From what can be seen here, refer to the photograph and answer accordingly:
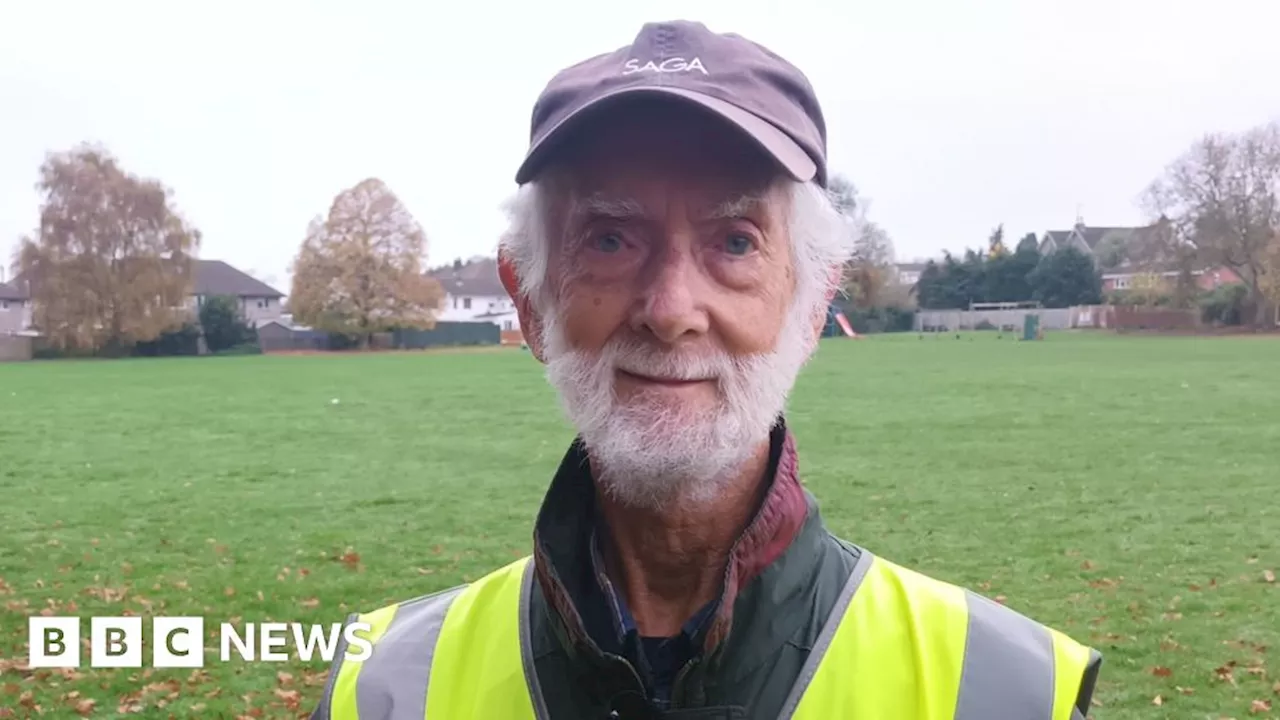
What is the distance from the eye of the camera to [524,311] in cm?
207

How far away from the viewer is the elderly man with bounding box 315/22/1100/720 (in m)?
1.73

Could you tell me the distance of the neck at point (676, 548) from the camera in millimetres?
1911

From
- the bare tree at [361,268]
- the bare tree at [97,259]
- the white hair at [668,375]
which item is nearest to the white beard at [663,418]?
the white hair at [668,375]

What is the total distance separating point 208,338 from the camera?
7112cm

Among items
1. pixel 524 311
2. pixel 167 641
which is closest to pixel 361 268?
pixel 167 641

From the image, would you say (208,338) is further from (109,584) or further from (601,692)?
(601,692)

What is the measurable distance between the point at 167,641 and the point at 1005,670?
727cm

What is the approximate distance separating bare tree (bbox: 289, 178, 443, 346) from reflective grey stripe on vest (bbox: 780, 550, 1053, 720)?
7296 centimetres

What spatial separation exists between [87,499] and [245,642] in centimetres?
731

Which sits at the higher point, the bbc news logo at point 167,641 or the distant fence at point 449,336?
the distant fence at point 449,336

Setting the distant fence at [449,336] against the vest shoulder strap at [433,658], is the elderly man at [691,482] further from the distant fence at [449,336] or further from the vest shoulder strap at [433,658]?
the distant fence at [449,336]

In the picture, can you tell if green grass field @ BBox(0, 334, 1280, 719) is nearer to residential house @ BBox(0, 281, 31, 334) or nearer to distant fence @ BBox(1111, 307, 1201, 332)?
distant fence @ BBox(1111, 307, 1201, 332)

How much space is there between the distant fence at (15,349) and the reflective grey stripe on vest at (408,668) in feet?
241

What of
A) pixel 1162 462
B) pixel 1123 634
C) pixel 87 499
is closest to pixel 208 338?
pixel 87 499
